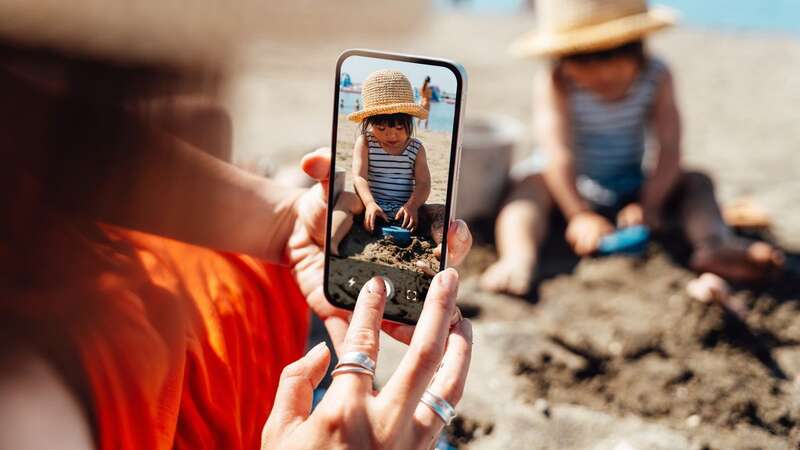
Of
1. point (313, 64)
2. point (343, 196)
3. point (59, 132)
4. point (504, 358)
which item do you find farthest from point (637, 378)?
point (313, 64)

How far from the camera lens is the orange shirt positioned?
0.60m

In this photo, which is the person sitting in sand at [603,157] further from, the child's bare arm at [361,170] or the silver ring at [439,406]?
the silver ring at [439,406]

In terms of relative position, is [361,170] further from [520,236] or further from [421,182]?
[520,236]

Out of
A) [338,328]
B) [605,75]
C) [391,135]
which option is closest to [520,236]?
[605,75]

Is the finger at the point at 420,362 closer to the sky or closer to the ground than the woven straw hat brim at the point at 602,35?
closer to the ground

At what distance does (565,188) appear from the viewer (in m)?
2.25

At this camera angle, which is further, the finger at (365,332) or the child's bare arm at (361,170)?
the child's bare arm at (361,170)

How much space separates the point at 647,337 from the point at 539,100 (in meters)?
1.17

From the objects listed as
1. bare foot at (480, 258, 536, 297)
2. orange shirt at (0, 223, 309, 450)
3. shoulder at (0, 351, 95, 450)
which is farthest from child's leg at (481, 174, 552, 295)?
shoulder at (0, 351, 95, 450)

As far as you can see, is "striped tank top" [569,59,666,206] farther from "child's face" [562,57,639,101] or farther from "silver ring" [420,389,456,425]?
"silver ring" [420,389,456,425]

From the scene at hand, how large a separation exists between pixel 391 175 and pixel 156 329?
371 mm

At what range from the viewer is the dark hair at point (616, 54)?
231 cm

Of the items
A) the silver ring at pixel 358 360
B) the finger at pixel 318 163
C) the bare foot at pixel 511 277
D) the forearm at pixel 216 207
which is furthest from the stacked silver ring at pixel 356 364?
the bare foot at pixel 511 277

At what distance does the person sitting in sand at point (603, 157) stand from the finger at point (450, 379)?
1095 mm
